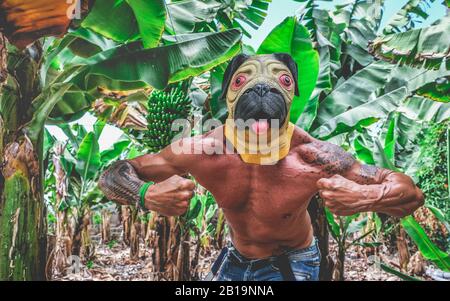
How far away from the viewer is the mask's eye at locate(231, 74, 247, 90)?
1449 mm

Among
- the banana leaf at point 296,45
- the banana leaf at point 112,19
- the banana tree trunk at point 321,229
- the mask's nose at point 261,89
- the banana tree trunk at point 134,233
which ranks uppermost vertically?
the banana leaf at point 112,19

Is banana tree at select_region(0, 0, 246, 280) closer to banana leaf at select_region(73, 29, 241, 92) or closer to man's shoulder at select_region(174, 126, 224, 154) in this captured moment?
banana leaf at select_region(73, 29, 241, 92)

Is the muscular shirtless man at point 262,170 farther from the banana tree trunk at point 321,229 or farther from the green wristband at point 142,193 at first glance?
the banana tree trunk at point 321,229

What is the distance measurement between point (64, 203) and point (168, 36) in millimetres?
1252

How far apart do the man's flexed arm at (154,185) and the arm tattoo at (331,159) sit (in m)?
0.44

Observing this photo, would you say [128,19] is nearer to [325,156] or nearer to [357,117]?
[325,156]

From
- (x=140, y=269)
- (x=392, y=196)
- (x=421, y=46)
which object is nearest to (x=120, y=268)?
(x=140, y=269)

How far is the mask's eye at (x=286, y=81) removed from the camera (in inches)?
57.0

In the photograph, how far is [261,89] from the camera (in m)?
1.39

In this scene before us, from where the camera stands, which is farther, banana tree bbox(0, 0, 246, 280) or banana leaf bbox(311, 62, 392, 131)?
banana leaf bbox(311, 62, 392, 131)

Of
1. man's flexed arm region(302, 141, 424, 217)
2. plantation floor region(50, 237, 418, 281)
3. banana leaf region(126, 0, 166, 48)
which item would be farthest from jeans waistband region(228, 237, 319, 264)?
plantation floor region(50, 237, 418, 281)

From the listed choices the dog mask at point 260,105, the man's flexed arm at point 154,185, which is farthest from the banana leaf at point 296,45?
the man's flexed arm at point 154,185

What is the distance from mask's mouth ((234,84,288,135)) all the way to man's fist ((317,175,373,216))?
32cm
